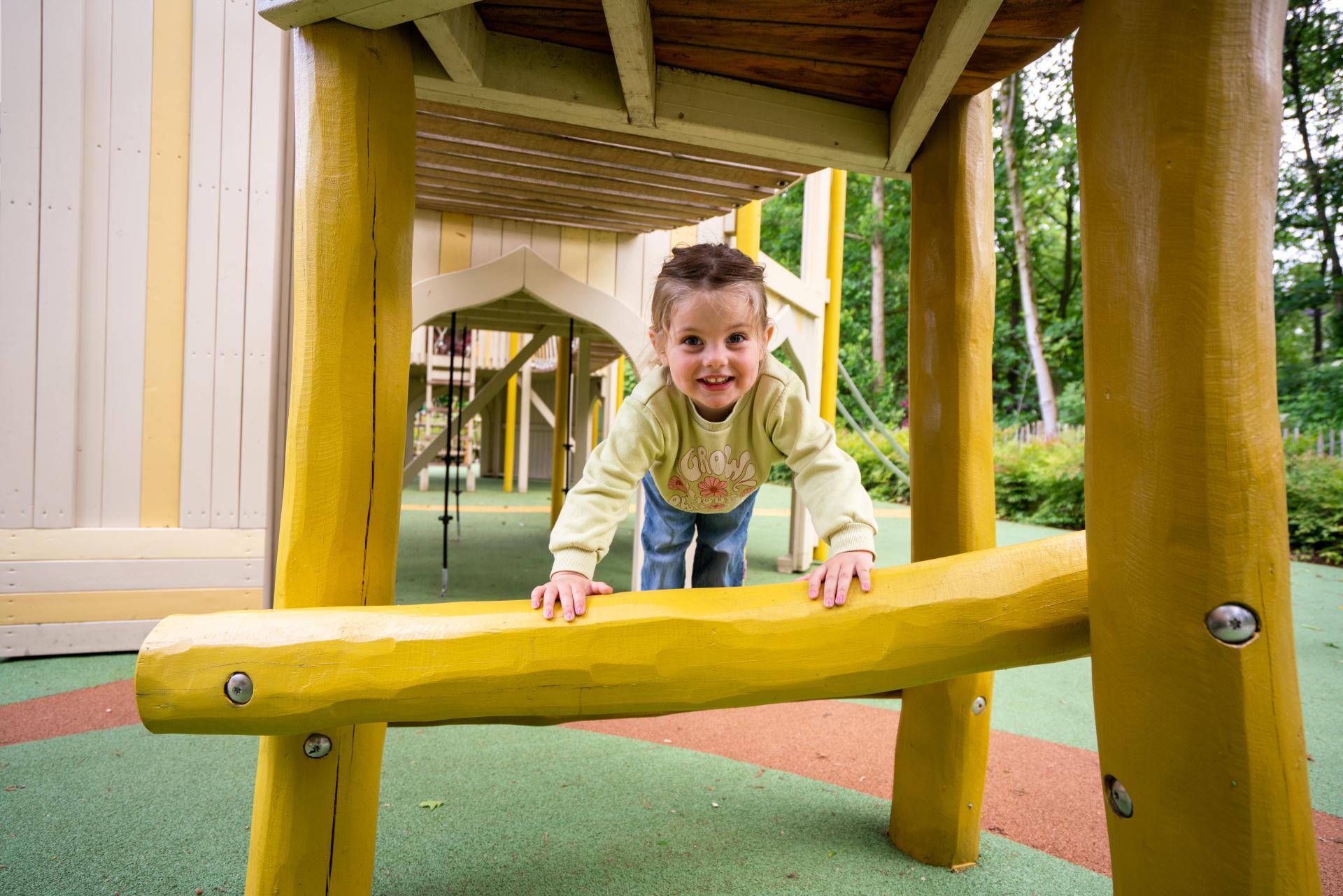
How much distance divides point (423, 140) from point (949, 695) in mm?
3141

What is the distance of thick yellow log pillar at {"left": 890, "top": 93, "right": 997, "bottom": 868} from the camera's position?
7.09 ft

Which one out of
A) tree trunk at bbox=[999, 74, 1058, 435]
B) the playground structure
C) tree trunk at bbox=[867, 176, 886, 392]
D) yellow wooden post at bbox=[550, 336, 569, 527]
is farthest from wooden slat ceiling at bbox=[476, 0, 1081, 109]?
tree trunk at bbox=[867, 176, 886, 392]

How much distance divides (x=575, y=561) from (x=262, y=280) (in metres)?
3.61

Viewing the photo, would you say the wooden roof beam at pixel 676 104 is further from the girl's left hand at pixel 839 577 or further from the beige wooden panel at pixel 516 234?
the beige wooden panel at pixel 516 234

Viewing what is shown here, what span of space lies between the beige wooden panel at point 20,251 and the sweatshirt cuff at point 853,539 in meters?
4.42

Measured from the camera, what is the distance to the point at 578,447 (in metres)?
9.41

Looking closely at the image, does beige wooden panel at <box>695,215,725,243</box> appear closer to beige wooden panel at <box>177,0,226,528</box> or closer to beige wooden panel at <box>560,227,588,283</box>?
beige wooden panel at <box>560,227,588,283</box>

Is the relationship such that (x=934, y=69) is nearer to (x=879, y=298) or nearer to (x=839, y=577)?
(x=839, y=577)

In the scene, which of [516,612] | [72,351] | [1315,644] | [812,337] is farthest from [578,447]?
[516,612]

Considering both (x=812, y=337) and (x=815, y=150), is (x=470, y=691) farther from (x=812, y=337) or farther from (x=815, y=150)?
(x=812, y=337)

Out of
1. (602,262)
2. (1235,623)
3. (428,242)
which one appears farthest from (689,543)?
(428,242)

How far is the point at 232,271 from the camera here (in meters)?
4.25

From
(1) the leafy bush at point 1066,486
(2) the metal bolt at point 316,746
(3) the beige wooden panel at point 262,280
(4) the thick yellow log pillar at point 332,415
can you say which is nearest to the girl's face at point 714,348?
(4) the thick yellow log pillar at point 332,415

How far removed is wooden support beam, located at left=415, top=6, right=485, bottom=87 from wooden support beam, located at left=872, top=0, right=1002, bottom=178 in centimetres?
113
